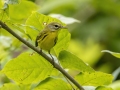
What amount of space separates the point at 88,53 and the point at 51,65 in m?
2.76

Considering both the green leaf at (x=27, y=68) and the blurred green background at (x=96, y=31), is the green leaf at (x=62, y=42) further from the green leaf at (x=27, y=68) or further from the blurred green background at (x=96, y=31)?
the blurred green background at (x=96, y=31)

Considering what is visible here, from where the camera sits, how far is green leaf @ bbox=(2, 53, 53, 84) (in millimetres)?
978

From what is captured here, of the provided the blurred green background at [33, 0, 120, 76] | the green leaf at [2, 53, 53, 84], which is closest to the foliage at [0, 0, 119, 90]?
the green leaf at [2, 53, 53, 84]

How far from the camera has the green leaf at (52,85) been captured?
957 mm

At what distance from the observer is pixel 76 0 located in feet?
10.9

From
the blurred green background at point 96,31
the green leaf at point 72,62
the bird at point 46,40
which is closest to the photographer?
the green leaf at point 72,62

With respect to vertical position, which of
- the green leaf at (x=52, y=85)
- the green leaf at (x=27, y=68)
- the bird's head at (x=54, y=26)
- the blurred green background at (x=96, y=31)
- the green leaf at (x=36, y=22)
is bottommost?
the blurred green background at (x=96, y=31)

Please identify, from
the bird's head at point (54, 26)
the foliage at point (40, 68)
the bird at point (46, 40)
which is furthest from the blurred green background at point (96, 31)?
A: the foliage at point (40, 68)

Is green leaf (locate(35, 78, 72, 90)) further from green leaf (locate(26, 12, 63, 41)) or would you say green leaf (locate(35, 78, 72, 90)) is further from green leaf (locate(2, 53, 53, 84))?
green leaf (locate(26, 12, 63, 41))

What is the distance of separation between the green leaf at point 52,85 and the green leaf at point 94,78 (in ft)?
0.19

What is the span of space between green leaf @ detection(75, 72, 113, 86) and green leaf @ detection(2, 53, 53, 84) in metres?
0.09

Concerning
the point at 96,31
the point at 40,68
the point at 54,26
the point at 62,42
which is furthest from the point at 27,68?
the point at 96,31

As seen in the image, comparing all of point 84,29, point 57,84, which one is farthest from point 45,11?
point 57,84

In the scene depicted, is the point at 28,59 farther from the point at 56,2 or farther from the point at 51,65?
the point at 56,2
